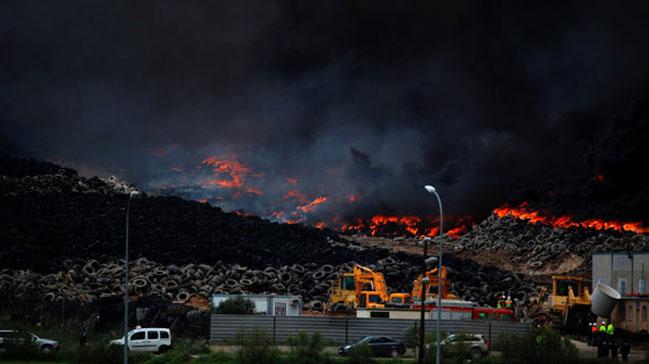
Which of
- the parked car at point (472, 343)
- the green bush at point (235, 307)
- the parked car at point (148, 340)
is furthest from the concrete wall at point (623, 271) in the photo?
the parked car at point (148, 340)

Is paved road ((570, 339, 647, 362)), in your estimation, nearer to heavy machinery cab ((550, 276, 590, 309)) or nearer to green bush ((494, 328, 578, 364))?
green bush ((494, 328, 578, 364))

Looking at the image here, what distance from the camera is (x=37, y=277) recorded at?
225 ft

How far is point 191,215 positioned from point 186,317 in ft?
139

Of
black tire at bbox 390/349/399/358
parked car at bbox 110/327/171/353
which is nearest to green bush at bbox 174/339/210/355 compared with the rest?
parked car at bbox 110/327/171/353

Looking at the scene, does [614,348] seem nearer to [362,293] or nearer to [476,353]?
[476,353]

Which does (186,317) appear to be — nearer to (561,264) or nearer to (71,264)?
(71,264)

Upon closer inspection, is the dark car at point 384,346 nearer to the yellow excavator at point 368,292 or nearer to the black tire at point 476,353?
the black tire at point 476,353

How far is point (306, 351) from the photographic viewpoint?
131 feet

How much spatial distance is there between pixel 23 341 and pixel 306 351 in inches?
517

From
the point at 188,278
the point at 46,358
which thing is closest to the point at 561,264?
the point at 188,278

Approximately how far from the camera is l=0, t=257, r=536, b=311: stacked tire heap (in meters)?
65.8

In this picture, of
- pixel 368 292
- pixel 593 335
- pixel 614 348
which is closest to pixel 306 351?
pixel 614 348

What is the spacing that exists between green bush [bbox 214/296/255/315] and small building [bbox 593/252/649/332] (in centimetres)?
2184

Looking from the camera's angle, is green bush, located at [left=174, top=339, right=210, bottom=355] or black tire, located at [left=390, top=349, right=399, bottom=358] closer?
green bush, located at [left=174, top=339, right=210, bottom=355]
